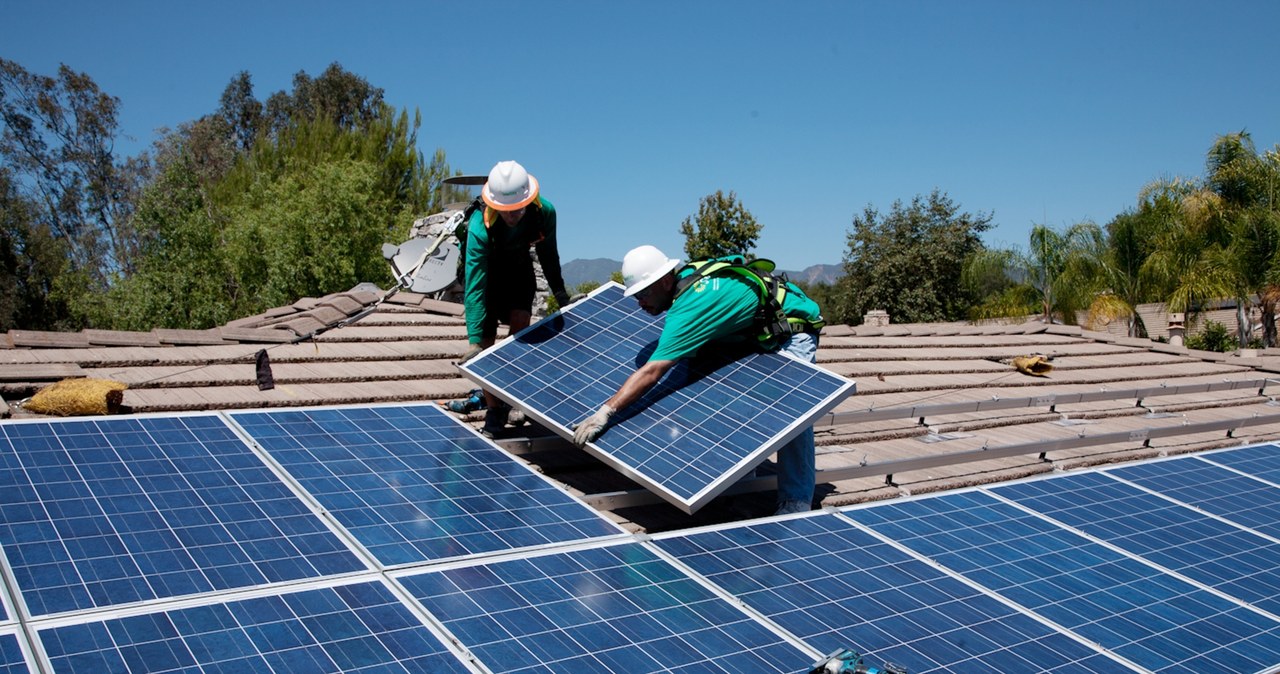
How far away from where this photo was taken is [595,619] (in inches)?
177

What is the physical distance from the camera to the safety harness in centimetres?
686

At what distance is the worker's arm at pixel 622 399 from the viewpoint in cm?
628

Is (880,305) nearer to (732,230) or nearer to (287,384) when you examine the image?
(732,230)

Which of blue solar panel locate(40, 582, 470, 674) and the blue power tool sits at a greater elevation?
blue solar panel locate(40, 582, 470, 674)

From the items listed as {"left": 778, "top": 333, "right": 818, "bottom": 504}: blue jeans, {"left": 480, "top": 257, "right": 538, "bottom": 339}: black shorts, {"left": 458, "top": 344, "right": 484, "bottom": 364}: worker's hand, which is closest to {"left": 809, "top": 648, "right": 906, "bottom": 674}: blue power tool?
{"left": 778, "top": 333, "right": 818, "bottom": 504}: blue jeans

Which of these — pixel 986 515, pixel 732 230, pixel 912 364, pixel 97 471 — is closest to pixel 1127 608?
pixel 986 515

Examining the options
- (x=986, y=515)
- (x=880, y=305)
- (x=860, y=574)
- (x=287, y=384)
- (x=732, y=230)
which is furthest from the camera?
(x=880, y=305)

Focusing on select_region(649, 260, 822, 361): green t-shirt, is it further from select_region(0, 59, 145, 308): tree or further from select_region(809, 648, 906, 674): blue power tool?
select_region(0, 59, 145, 308): tree

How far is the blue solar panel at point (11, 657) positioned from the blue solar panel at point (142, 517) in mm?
231

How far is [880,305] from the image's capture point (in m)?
59.4

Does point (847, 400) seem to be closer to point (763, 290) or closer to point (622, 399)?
point (763, 290)

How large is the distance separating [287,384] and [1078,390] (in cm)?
931

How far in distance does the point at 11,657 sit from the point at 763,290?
4.75m

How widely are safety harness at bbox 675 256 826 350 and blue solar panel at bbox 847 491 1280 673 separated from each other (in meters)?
1.44
